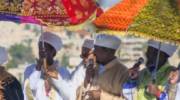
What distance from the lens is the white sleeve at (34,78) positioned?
235 inches

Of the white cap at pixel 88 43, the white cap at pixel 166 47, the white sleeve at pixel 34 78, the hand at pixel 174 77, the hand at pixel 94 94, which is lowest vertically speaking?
the hand at pixel 94 94

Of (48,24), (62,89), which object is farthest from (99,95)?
(48,24)

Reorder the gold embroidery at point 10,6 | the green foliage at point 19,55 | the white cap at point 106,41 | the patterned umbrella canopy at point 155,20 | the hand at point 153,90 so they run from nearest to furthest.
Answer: the patterned umbrella canopy at point 155,20 → the gold embroidery at point 10,6 → the hand at point 153,90 → the white cap at point 106,41 → the green foliage at point 19,55

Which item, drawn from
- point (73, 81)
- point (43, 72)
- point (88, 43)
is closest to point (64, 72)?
point (73, 81)

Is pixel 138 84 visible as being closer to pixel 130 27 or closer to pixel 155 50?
pixel 155 50

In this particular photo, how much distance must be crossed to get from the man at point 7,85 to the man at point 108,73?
587mm

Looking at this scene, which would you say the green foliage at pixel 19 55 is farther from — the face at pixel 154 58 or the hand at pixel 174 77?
the hand at pixel 174 77

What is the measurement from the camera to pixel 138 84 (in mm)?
5852

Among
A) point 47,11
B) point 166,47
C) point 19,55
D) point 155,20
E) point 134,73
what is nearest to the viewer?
point 155,20

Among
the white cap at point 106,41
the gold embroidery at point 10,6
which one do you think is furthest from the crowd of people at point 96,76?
the gold embroidery at point 10,6

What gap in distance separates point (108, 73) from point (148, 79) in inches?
13.8

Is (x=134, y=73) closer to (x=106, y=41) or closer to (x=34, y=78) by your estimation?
(x=106, y=41)

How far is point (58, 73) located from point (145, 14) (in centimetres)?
110

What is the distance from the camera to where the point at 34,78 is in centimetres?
597
